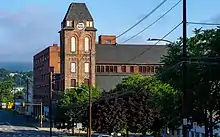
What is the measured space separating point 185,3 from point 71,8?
345ft

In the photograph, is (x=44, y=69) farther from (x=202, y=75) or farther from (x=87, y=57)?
(x=202, y=75)

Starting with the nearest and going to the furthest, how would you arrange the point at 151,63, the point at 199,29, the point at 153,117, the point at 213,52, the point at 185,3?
1. the point at 185,3
2. the point at 213,52
3. the point at 199,29
4. the point at 153,117
5. the point at 151,63

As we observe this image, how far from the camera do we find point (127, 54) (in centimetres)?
14862

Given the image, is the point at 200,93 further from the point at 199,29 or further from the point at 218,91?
the point at 199,29

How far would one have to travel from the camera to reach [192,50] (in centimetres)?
3753

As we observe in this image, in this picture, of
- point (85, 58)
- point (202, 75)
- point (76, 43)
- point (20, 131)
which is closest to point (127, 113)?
point (202, 75)

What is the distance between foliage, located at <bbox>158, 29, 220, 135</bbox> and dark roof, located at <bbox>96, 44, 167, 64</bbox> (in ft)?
354

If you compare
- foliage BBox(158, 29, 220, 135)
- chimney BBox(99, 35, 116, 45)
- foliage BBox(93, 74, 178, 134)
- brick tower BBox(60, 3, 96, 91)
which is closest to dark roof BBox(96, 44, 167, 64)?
chimney BBox(99, 35, 116, 45)

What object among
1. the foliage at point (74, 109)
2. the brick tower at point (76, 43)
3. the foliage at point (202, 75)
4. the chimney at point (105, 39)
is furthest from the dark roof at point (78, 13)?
the foliage at point (202, 75)

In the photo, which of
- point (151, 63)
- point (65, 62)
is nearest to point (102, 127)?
point (65, 62)

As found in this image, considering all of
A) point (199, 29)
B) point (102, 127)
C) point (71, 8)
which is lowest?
point (102, 127)

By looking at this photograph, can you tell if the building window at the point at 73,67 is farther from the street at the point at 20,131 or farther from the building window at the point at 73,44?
the street at the point at 20,131

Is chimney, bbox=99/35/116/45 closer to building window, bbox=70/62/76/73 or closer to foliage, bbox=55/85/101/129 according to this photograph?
building window, bbox=70/62/76/73

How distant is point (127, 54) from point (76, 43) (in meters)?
19.4
